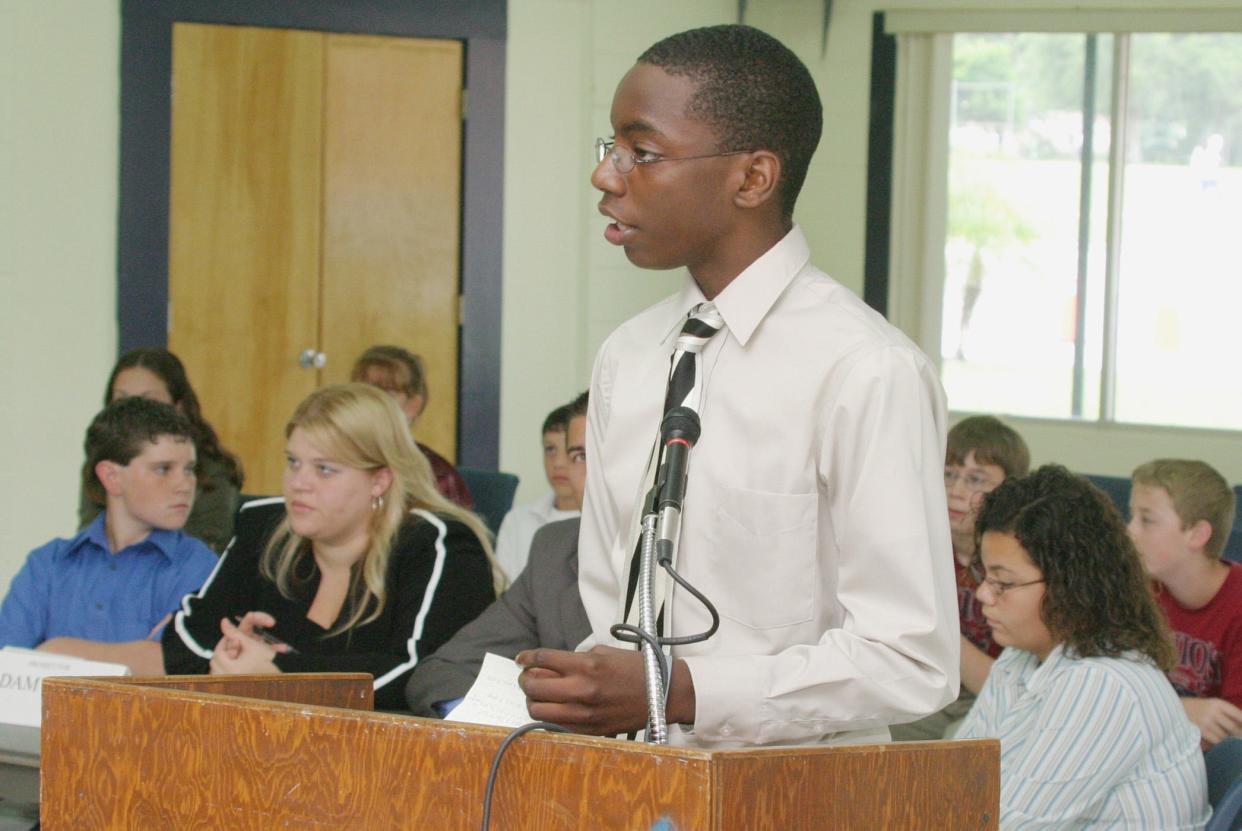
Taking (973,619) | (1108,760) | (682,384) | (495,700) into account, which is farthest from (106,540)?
(682,384)

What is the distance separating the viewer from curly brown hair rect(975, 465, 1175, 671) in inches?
91.4

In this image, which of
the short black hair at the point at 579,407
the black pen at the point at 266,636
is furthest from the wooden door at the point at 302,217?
the black pen at the point at 266,636

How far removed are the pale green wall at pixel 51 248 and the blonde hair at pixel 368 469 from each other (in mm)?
2461

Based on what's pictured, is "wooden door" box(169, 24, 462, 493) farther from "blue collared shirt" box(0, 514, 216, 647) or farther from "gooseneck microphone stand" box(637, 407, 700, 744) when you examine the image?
"gooseneck microphone stand" box(637, 407, 700, 744)

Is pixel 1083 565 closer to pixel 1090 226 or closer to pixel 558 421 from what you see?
pixel 558 421

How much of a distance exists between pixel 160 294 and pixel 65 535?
923 mm

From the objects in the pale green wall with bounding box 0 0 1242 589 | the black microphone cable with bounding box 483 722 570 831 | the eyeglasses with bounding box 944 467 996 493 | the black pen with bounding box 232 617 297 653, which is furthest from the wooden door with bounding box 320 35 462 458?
the black microphone cable with bounding box 483 722 570 831

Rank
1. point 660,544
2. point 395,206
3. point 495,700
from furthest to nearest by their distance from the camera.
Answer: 1. point 395,206
2. point 495,700
3. point 660,544

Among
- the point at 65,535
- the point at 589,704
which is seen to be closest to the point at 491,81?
the point at 65,535

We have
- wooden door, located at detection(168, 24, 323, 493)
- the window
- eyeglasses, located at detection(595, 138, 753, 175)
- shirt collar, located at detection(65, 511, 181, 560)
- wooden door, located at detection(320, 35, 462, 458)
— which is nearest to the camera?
eyeglasses, located at detection(595, 138, 753, 175)

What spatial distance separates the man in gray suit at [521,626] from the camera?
9.20 feet

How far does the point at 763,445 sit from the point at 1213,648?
2.09 metres

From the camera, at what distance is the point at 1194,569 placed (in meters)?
3.20

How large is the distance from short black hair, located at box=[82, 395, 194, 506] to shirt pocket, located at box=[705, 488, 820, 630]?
2.43 meters
